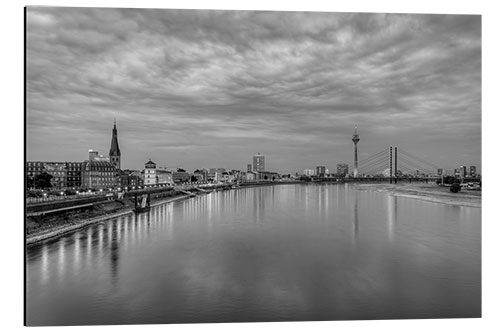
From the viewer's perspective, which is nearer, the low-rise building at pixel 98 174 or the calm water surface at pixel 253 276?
the calm water surface at pixel 253 276

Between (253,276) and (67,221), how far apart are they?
12689 millimetres

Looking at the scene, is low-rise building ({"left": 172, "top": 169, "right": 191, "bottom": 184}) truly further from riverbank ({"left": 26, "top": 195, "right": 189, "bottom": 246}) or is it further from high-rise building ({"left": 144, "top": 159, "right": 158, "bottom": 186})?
→ riverbank ({"left": 26, "top": 195, "right": 189, "bottom": 246})

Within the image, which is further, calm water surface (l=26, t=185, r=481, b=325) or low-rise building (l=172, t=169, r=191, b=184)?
low-rise building (l=172, t=169, r=191, b=184)

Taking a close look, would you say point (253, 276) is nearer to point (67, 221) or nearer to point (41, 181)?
point (67, 221)

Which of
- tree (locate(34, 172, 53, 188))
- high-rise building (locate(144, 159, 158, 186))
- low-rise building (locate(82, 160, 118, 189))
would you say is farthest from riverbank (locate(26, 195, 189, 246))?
high-rise building (locate(144, 159, 158, 186))

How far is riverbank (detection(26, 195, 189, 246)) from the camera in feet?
45.0

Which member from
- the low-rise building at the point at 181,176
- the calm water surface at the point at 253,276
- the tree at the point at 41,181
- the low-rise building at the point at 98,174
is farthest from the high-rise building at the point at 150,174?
the calm water surface at the point at 253,276

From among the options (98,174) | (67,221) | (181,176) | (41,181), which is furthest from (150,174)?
(67,221)

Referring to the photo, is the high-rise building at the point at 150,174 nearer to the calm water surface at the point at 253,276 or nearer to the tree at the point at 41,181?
the tree at the point at 41,181

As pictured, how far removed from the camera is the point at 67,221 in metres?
17.1

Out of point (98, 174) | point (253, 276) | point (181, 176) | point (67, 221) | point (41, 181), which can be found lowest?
point (253, 276)

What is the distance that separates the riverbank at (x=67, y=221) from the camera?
1371 cm

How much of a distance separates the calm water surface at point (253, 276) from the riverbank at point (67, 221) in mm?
698

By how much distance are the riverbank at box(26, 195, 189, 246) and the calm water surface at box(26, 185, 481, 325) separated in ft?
2.29
